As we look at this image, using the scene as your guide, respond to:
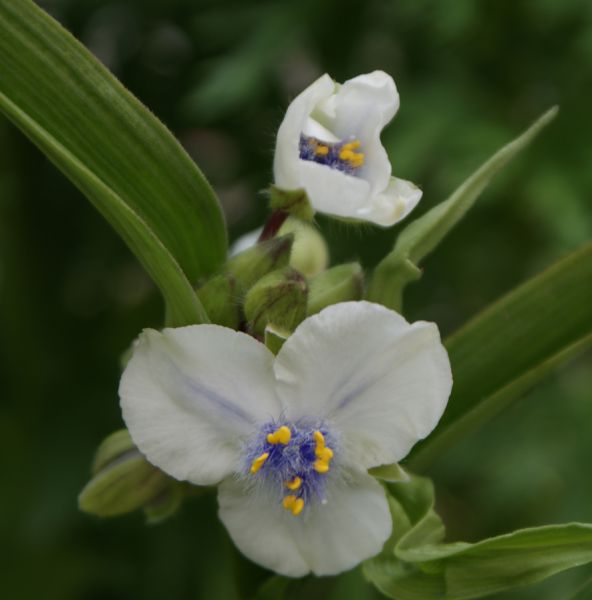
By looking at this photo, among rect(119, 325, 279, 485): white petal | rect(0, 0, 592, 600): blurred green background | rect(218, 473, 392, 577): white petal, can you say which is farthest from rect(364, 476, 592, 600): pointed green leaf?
rect(0, 0, 592, 600): blurred green background

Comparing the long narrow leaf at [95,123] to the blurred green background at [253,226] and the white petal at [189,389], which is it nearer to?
the white petal at [189,389]

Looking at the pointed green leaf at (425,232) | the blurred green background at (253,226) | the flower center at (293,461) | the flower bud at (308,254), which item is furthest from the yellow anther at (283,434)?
the blurred green background at (253,226)

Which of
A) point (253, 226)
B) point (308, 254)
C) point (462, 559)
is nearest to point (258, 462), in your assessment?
point (462, 559)

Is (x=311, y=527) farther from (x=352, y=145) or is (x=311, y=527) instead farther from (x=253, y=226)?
(x=253, y=226)

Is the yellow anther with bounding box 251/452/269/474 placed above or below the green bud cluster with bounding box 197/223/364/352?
below

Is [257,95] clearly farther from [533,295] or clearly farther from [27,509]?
[533,295]

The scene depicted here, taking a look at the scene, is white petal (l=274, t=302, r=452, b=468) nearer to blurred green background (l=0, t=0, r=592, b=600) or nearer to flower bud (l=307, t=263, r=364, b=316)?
flower bud (l=307, t=263, r=364, b=316)

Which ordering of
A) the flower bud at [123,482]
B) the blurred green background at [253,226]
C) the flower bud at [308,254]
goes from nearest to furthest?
the flower bud at [123,482] < the flower bud at [308,254] < the blurred green background at [253,226]

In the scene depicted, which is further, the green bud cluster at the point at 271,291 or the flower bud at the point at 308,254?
the flower bud at the point at 308,254
